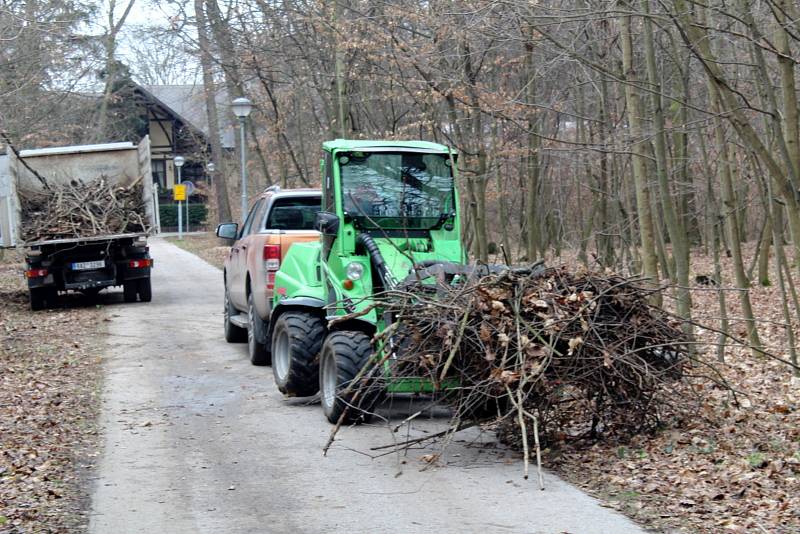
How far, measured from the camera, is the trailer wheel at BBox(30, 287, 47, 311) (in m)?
20.0

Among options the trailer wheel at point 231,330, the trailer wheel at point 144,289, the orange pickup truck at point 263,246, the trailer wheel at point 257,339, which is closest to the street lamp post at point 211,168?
the trailer wheel at point 144,289

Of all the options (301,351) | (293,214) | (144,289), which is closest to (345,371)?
(301,351)

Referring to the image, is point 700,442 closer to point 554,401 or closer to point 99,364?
point 554,401

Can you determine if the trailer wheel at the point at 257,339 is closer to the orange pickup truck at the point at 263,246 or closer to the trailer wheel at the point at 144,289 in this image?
the orange pickup truck at the point at 263,246

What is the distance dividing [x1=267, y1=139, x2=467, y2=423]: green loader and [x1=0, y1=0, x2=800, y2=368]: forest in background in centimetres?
157

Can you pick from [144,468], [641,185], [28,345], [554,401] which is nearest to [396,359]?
[554,401]

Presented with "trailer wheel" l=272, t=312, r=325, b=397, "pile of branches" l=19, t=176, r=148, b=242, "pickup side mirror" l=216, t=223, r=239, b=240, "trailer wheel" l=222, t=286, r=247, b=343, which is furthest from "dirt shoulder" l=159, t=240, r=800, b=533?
"pile of branches" l=19, t=176, r=148, b=242

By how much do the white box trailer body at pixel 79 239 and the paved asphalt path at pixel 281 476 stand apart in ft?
26.1

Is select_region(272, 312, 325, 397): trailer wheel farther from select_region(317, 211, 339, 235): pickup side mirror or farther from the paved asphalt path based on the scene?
select_region(317, 211, 339, 235): pickup side mirror

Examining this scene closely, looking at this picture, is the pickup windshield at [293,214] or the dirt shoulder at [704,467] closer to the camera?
the dirt shoulder at [704,467]

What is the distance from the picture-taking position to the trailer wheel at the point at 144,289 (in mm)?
21109

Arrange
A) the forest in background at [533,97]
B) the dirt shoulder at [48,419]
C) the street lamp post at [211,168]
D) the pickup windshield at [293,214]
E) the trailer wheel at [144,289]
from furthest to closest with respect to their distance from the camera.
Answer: the street lamp post at [211,168] < the trailer wheel at [144,289] < the pickup windshield at [293,214] < the forest in background at [533,97] < the dirt shoulder at [48,419]

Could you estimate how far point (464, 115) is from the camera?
19.9m

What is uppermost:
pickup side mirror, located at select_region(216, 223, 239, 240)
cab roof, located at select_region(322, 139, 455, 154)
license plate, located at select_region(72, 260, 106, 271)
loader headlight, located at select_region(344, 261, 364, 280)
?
cab roof, located at select_region(322, 139, 455, 154)
